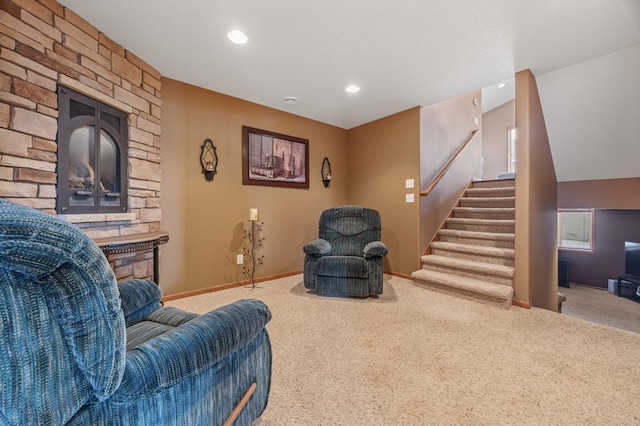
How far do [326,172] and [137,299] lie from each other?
3411mm

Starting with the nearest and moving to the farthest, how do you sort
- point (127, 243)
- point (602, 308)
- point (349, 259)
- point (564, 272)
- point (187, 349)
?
1. point (187, 349)
2. point (127, 243)
3. point (349, 259)
4. point (602, 308)
5. point (564, 272)

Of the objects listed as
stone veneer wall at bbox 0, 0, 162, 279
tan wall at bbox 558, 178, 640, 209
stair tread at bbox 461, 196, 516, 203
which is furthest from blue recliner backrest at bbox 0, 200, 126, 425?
stair tread at bbox 461, 196, 516, 203

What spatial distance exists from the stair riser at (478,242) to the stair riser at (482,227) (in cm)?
28

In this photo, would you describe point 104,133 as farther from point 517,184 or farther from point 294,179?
point 517,184

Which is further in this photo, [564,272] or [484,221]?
[564,272]

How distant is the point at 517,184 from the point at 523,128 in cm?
58

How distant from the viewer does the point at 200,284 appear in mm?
3141

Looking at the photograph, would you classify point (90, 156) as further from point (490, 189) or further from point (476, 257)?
point (490, 189)

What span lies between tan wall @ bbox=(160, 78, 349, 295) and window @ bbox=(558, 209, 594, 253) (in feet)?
20.0

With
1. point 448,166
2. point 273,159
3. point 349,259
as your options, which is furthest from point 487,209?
point 273,159

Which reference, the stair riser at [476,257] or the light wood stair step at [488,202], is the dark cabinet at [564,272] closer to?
the light wood stair step at [488,202]

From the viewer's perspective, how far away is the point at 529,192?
8.90 ft

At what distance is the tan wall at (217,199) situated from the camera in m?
2.95

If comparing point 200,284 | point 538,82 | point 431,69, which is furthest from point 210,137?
point 538,82
